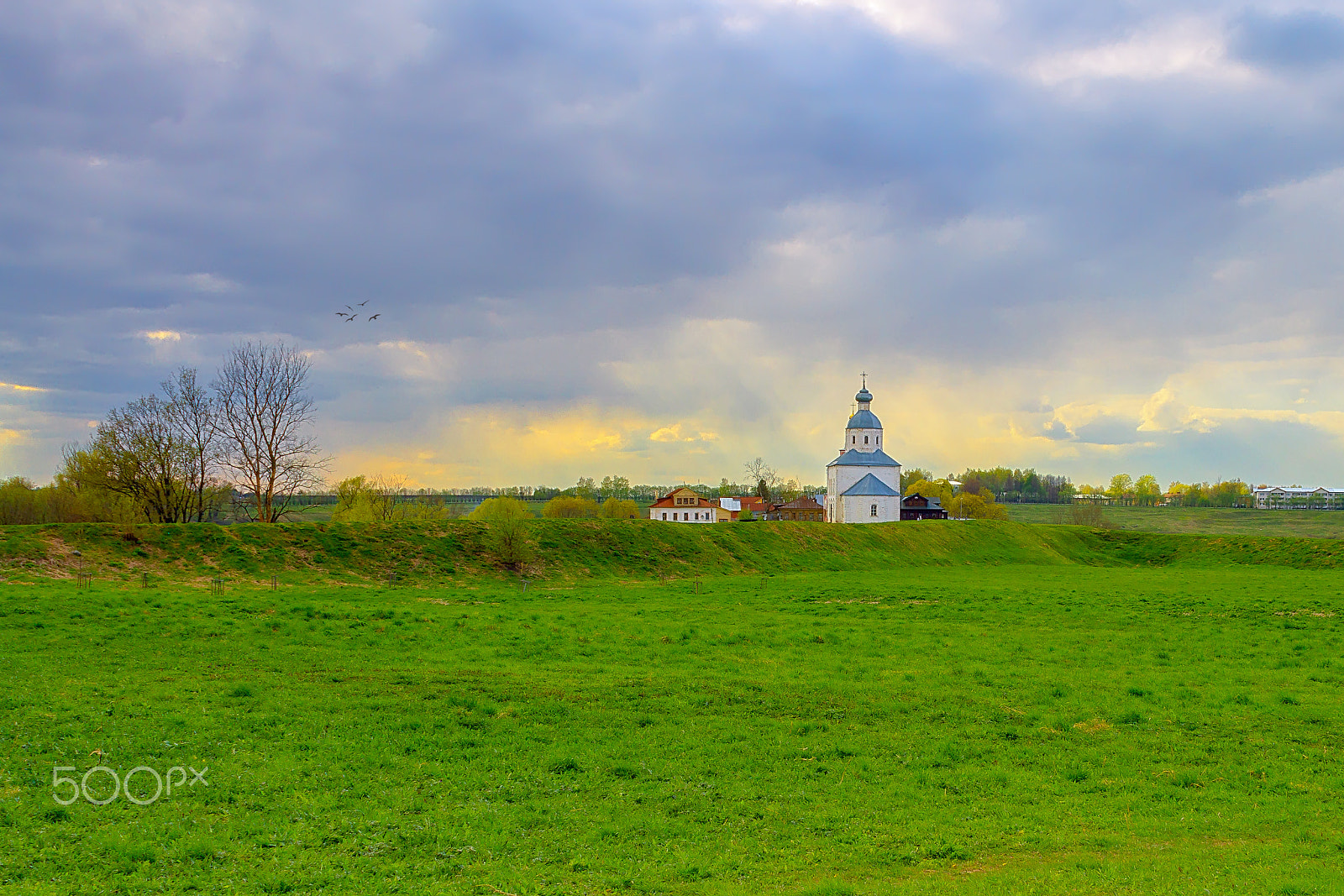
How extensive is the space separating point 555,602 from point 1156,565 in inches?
2192

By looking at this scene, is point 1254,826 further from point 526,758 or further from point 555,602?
point 555,602

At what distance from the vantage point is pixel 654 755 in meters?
12.0

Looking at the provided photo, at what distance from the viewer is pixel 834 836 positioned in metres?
9.29

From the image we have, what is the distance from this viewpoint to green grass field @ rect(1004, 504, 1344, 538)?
12488 cm

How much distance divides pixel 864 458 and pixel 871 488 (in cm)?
452

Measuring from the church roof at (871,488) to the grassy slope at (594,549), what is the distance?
19233mm

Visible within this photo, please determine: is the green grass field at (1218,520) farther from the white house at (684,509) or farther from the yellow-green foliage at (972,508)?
the white house at (684,509)

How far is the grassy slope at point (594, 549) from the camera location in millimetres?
34281

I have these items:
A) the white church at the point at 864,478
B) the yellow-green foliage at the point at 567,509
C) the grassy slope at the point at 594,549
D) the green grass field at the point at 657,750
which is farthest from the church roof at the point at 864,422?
the green grass field at the point at 657,750

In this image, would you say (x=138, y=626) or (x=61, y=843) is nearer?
(x=61, y=843)

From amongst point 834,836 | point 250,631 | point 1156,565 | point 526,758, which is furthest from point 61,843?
point 1156,565

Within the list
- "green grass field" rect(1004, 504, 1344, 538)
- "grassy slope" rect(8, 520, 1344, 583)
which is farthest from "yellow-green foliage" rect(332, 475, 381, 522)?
"green grass field" rect(1004, 504, 1344, 538)

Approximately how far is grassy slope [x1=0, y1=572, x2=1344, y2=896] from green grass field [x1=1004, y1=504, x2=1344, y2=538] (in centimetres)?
11502

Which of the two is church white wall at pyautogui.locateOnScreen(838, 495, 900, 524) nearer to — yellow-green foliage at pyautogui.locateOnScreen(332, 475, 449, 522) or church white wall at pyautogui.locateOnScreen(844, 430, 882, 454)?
church white wall at pyautogui.locateOnScreen(844, 430, 882, 454)
